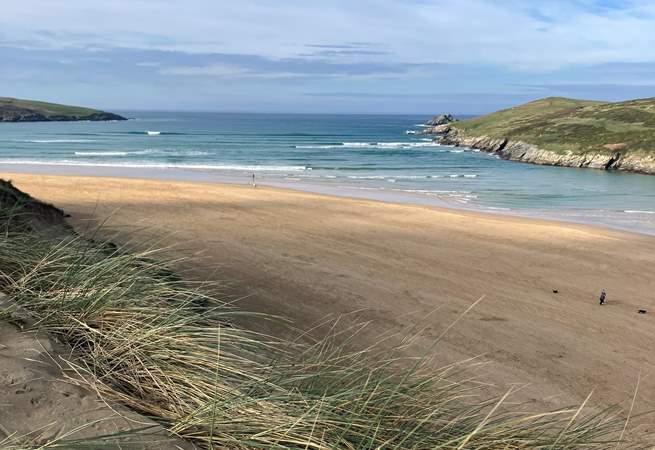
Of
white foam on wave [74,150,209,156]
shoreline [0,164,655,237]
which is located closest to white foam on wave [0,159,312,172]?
shoreline [0,164,655,237]

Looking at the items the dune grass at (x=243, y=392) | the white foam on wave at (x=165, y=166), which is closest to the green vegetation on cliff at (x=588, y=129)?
the white foam on wave at (x=165, y=166)

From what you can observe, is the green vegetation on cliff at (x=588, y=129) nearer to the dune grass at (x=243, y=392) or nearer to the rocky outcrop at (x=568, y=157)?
the rocky outcrop at (x=568, y=157)

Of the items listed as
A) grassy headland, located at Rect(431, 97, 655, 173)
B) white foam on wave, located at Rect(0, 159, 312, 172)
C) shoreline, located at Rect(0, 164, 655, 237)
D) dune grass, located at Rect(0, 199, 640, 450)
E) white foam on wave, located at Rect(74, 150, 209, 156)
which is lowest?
shoreline, located at Rect(0, 164, 655, 237)

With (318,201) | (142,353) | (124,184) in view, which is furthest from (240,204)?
(142,353)

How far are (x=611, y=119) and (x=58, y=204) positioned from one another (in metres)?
65.6

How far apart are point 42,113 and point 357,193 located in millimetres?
149408

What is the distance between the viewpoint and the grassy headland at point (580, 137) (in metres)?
53.1

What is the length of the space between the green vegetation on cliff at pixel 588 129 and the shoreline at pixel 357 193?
3239cm

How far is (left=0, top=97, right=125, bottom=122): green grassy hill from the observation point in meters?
145

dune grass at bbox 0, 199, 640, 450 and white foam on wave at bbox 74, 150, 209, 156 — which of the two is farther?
white foam on wave at bbox 74, 150, 209, 156

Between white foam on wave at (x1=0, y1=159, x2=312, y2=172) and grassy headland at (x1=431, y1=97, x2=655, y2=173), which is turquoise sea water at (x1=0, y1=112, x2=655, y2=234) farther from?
grassy headland at (x1=431, y1=97, x2=655, y2=173)

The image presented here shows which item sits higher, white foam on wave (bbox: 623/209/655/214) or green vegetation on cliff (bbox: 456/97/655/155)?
green vegetation on cliff (bbox: 456/97/655/155)

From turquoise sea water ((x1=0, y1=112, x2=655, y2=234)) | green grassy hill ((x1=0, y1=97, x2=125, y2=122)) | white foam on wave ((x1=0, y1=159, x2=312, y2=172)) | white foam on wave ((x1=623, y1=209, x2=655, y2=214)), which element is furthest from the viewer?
green grassy hill ((x1=0, y1=97, x2=125, y2=122))

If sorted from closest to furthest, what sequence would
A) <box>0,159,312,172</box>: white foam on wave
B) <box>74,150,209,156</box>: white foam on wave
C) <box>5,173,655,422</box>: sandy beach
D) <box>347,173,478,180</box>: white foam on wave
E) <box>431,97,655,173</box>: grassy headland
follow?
<box>5,173,655,422</box>: sandy beach
<box>347,173,478,180</box>: white foam on wave
<box>0,159,312,172</box>: white foam on wave
<box>431,97,655,173</box>: grassy headland
<box>74,150,209,156</box>: white foam on wave
